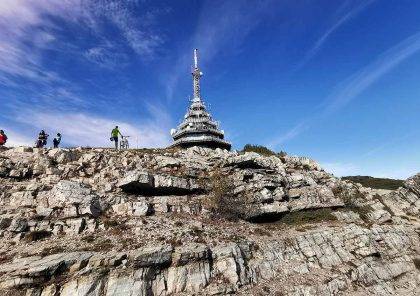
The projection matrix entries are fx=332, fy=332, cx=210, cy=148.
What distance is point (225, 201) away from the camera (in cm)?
3841

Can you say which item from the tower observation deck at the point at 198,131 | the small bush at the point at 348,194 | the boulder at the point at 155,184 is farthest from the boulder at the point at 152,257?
the tower observation deck at the point at 198,131

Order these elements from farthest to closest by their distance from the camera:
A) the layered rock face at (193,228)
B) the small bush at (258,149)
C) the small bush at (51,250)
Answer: the small bush at (258,149)
the small bush at (51,250)
the layered rock face at (193,228)

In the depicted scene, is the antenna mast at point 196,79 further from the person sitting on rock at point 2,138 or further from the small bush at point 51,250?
the small bush at point 51,250

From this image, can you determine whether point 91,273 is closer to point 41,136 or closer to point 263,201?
point 263,201

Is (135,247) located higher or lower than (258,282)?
higher

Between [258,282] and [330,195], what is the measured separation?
67.2 feet

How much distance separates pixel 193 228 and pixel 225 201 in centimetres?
732

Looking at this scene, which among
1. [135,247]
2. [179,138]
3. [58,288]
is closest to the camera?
[58,288]

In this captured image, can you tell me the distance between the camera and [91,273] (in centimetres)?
2345

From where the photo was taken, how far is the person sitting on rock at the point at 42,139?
1769 inches

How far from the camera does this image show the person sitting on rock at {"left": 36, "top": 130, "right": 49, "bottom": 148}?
4493 cm

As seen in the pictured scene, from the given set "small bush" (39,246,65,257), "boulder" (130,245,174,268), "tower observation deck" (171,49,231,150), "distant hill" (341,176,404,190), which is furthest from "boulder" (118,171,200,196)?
"distant hill" (341,176,404,190)

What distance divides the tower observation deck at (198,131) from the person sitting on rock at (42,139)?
3050cm

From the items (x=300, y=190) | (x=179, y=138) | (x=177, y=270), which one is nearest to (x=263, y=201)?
(x=300, y=190)
